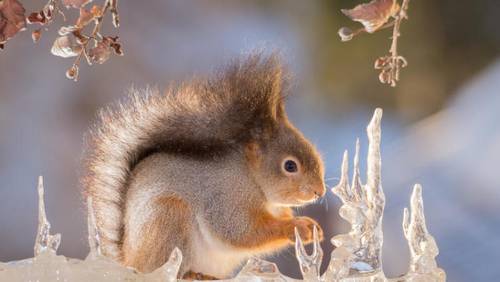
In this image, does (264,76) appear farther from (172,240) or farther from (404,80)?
(404,80)

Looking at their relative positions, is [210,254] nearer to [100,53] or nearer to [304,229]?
[304,229]

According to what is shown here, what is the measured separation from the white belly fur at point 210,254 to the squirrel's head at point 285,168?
0.30 ft

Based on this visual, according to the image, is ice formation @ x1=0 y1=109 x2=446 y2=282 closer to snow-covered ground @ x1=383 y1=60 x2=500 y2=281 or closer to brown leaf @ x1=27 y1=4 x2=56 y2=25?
brown leaf @ x1=27 y1=4 x2=56 y2=25

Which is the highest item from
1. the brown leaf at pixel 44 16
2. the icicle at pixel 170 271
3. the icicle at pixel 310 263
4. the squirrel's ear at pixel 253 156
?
the squirrel's ear at pixel 253 156

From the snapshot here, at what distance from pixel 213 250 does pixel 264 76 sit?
241 millimetres

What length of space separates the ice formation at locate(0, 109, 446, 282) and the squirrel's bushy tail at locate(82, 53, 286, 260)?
9.1 inches

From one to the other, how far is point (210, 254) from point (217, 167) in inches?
4.6

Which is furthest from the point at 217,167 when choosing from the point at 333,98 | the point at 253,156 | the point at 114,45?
the point at 333,98

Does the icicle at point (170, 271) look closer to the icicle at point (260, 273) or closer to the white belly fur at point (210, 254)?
the icicle at point (260, 273)

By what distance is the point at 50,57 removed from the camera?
2076 mm

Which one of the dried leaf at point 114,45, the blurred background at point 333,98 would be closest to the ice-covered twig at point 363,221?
the dried leaf at point 114,45

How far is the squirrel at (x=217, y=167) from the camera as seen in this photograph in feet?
3.21

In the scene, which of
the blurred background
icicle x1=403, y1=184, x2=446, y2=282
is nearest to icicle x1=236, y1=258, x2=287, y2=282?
icicle x1=403, y1=184, x2=446, y2=282

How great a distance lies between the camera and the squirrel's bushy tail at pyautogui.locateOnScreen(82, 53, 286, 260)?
1011 millimetres
